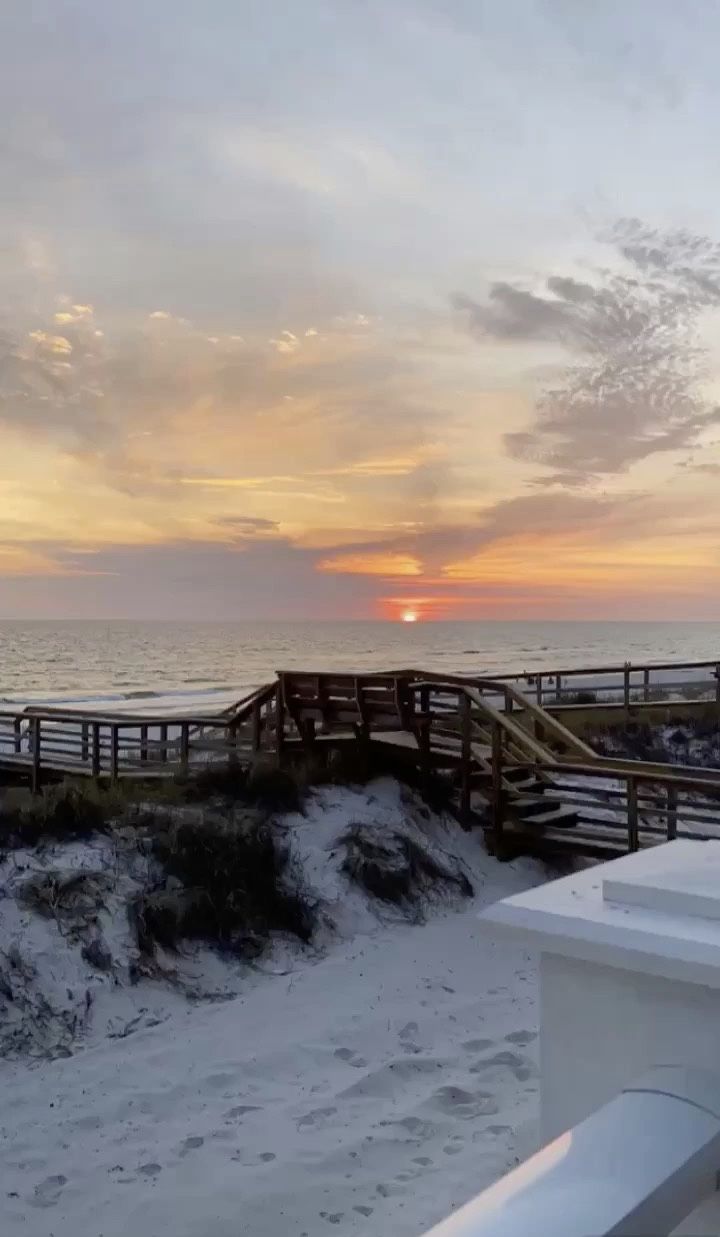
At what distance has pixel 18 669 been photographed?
2997 inches

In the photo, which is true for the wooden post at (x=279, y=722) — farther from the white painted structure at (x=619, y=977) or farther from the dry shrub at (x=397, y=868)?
the white painted structure at (x=619, y=977)

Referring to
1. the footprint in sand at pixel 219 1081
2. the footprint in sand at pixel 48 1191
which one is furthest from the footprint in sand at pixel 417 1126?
the footprint in sand at pixel 48 1191

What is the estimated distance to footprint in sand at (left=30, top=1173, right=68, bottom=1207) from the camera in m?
5.34

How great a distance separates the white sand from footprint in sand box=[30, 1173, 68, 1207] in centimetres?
2

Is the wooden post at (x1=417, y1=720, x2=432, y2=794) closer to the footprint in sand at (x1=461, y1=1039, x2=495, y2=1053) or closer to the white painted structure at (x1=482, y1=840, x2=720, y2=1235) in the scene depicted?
the footprint in sand at (x1=461, y1=1039, x2=495, y2=1053)

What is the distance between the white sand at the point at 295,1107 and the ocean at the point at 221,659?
115ft

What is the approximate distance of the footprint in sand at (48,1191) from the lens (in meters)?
5.34

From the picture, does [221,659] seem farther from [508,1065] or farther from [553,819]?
[508,1065]

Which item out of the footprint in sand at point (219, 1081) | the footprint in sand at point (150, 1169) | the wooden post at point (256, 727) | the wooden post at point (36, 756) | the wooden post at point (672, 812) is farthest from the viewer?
the wooden post at point (36, 756)

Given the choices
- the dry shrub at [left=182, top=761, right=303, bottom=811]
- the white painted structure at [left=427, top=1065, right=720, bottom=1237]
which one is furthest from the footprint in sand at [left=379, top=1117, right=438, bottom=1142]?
the dry shrub at [left=182, top=761, right=303, bottom=811]

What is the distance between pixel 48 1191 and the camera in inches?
214

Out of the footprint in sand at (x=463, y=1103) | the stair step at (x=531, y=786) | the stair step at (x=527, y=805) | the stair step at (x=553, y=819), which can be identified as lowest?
the footprint in sand at (x=463, y=1103)

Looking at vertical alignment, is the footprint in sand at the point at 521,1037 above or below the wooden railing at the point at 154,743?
below

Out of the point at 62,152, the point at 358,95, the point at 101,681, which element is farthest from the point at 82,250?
the point at 101,681
